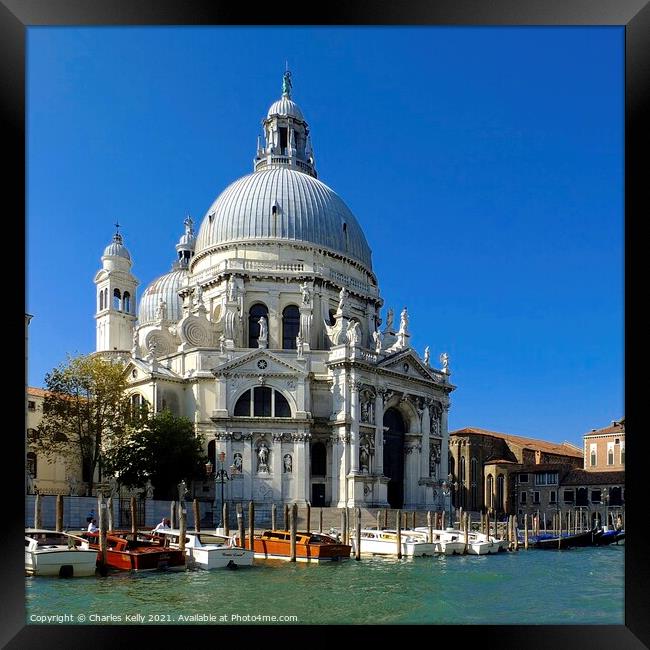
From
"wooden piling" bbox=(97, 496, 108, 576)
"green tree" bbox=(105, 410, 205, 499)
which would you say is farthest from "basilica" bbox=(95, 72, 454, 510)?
"wooden piling" bbox=(97, 496, 108, 576)

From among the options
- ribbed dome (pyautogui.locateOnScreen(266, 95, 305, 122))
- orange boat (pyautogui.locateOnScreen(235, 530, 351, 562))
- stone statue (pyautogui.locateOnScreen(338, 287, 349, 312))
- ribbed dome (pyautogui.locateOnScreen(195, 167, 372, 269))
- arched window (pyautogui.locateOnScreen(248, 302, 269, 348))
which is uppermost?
ribbed dome (pyautogui.locateOnScreen(266, 95, 305, 122))

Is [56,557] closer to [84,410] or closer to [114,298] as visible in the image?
[84,410]

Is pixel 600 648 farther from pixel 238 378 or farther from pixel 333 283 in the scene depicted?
pixel 333 283

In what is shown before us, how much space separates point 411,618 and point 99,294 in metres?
21.3

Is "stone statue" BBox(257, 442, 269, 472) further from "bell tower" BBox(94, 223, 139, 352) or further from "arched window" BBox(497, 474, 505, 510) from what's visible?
"arched window" BBox(497, 474, 505, 510)

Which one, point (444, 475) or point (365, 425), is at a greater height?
point (365, 425)

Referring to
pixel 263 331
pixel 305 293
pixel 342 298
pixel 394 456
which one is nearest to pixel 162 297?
pixel 305 293

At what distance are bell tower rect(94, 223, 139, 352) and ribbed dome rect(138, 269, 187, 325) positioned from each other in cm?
80

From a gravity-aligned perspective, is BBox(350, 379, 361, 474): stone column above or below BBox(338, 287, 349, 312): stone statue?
below

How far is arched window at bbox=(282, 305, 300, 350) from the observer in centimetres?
2294
